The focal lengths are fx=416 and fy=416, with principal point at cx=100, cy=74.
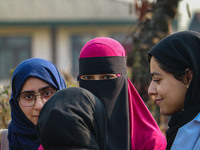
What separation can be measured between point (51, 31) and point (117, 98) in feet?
47.3

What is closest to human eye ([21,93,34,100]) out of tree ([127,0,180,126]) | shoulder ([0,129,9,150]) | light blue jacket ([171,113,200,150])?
shoulder ([0,129,9,150])

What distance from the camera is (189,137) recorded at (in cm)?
238

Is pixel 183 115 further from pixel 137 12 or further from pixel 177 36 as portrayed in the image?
pixel 137 12

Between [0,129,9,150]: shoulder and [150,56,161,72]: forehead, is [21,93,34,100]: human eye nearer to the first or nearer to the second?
[0,129,9,150]: shoulder

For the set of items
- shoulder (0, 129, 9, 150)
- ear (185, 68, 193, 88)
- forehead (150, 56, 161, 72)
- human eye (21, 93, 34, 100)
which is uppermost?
forehead (150, 56, 161, 72)

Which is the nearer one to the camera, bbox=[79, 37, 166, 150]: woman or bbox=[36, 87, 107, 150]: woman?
bbox=[36, 87, 107, 150]: woman

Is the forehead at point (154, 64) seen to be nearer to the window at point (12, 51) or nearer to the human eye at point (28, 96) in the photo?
the human eye at point (28, 96)

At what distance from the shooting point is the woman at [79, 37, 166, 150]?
9.00ft

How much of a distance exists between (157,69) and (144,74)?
2415 millimetres

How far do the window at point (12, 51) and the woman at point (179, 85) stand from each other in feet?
49.8

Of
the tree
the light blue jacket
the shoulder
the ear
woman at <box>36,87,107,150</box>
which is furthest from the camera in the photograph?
the tree

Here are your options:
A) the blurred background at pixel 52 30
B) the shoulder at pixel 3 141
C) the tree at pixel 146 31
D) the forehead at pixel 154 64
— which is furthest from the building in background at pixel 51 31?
the forehead at pixel 154 64

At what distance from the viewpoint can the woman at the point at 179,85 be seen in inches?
95.4

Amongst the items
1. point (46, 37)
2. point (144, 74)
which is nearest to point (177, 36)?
point (144, 74)
